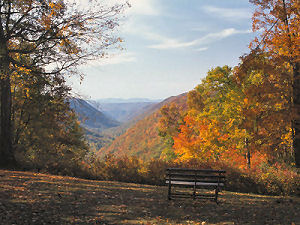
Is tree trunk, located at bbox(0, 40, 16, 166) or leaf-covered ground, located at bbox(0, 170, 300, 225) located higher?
tree trunk, located at bbox(0, 40, 16, 166)

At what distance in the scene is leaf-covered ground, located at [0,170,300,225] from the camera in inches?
237

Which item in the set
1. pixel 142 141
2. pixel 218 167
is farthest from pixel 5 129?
pixel 142 141

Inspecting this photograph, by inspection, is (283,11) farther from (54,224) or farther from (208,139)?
(54,224)

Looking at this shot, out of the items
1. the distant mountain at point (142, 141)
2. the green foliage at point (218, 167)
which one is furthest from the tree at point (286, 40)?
the distant mountain at point (142, 141)

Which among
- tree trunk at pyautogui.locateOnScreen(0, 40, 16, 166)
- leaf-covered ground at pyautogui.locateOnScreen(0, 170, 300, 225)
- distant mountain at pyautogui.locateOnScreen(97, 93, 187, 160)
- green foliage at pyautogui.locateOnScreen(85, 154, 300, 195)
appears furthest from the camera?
distant mountain at pyautogui.locateOnScreen(97, 93, 187, 160)

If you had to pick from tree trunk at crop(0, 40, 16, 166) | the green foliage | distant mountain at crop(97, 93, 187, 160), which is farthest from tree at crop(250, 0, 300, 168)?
distant mountain at crop(97, 93, 187, 160)

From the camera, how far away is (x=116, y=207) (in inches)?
280

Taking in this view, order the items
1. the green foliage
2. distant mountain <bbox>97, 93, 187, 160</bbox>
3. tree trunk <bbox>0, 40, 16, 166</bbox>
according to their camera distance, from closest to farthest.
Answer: the green foliage → tree trunk <bbox>0, 40, 16, 166</bbox> → distant mountain <bbox>97, 93, 187, 160</bbox>

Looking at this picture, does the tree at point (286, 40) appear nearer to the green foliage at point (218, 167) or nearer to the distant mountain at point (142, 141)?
the green foliage at point (218, 167)

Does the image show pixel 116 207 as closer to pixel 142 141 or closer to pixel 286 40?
pixel 286 40

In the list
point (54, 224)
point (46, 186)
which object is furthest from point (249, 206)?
point (46, 186)

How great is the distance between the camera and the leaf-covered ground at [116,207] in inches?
237

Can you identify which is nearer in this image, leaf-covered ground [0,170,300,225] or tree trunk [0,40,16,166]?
leaf-covered ground [0,170,300,225]

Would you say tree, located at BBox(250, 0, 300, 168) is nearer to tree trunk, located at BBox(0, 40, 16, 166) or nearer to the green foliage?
the green foliage
